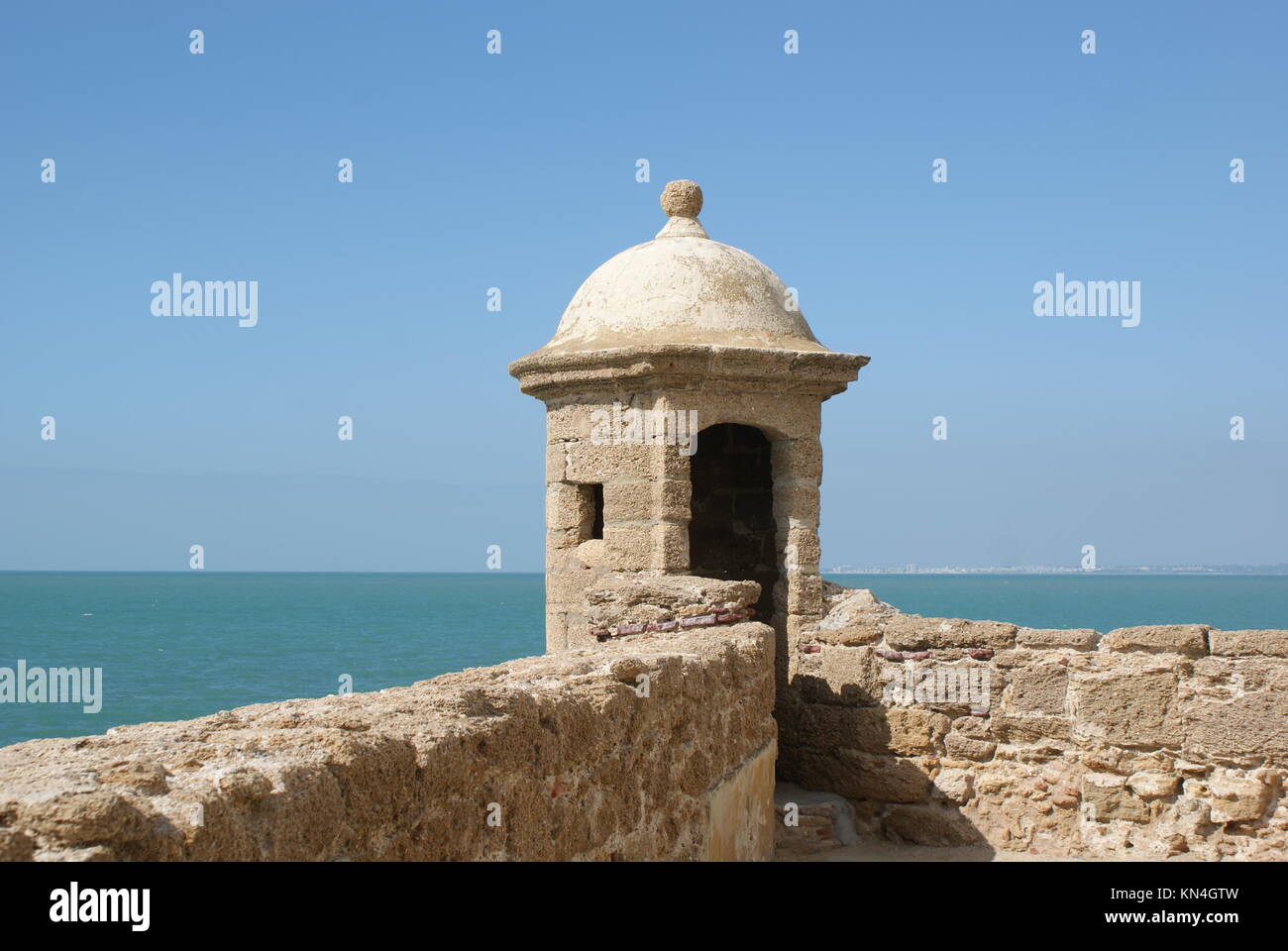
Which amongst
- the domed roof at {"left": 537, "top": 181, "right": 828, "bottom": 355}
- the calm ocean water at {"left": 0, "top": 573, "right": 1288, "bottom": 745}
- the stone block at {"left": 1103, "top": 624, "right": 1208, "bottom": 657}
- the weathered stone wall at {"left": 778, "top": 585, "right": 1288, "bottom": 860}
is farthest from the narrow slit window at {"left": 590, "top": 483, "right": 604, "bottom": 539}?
the calm ocean water at {"left": 0, "top": 573, "right": 1288, "bottom": 745}

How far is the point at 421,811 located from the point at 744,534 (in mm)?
7237

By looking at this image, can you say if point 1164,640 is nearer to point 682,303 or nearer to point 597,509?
point 682,303

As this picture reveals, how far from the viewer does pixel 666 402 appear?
7.59 metres

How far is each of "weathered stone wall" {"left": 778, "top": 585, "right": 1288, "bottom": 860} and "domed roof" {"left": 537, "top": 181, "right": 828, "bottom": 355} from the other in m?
1.94

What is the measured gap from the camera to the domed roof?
7.91 m

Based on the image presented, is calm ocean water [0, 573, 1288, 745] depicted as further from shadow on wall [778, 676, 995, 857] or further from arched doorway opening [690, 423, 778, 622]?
shadow on wall [778, 676, 995, 857]

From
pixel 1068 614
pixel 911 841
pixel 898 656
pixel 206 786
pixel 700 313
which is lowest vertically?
pixel 1068 614

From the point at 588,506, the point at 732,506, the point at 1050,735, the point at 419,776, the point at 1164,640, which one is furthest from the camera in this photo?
the point at 732,506

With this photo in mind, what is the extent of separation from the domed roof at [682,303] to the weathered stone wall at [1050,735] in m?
1.94

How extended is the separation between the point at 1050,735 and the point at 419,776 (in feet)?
14.9

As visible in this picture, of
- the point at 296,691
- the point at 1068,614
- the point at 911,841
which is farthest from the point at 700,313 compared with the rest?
the point at 1068,614

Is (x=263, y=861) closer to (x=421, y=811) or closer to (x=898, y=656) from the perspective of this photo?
(x=421, y=811)

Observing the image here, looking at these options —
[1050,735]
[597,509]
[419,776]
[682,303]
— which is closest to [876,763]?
[1050,735]
